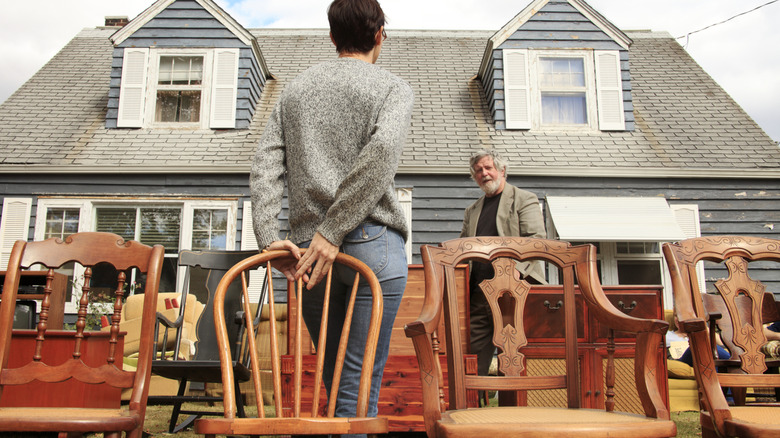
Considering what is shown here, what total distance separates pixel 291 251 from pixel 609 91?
6.84m

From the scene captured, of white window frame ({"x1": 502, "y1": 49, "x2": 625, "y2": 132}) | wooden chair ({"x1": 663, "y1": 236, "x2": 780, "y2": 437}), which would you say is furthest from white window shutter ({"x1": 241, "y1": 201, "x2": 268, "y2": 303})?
wooden chair ({"x1": 663, "y1": 236, "x2": 780, "y2": 437})

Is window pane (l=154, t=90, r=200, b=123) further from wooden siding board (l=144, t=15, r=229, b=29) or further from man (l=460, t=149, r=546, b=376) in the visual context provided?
man (l=460, t=149, r=546, b=376)

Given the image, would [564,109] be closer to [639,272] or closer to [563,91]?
[563,91]

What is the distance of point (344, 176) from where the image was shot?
5.48 feet

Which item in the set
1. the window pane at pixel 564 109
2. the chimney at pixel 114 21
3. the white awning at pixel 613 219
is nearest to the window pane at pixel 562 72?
the window pane at pixel 564 109

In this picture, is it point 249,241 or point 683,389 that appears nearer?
point 683,389

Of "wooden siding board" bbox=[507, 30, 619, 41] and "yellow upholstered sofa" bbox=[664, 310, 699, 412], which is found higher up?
"wooden siding board" bbox=[507, 30, 619, 41]

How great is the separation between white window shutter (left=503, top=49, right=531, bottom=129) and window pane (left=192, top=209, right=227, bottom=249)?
3749 millimetres

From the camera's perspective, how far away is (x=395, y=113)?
64.6 inches

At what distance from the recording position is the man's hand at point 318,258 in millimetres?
1573

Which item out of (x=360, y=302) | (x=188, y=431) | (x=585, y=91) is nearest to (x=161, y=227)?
(x=188, y=431)

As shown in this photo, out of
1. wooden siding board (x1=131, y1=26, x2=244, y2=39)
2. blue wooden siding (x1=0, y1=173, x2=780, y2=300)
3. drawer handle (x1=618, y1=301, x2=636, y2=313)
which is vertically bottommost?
drawer handle (x1=618, y1=301, x2=636, y2=313)

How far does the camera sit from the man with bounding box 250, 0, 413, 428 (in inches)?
61.9

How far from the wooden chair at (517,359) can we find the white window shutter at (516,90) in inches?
216
